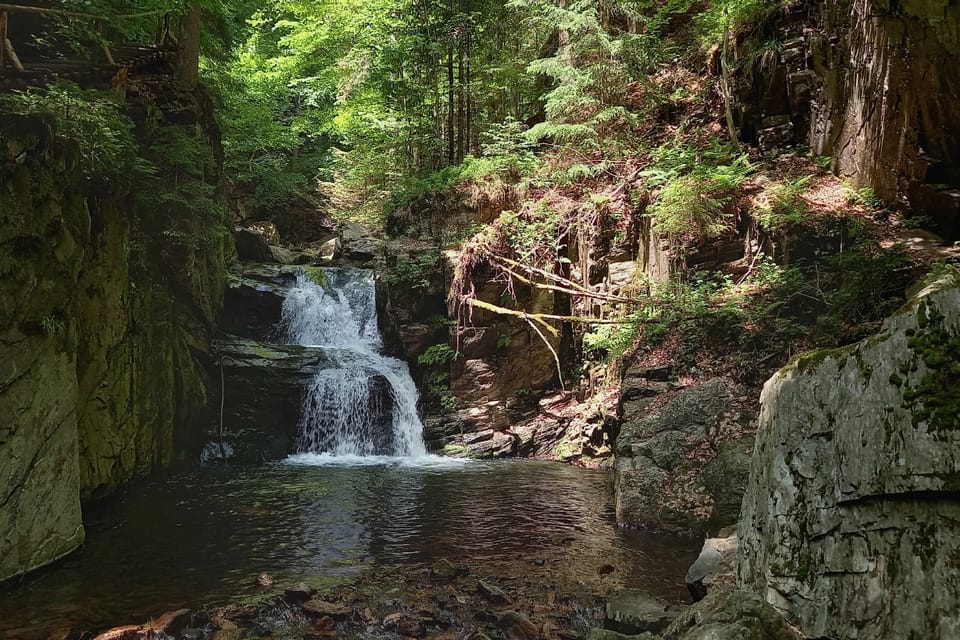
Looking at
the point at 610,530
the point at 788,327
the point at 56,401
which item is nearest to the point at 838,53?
the point at 788,327

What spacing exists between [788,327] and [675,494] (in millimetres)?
2964

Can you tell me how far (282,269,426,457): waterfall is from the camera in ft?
45.1

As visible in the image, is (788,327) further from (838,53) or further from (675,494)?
(838,53)

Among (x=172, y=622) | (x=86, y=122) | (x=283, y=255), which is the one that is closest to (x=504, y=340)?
(x=86, y=122)

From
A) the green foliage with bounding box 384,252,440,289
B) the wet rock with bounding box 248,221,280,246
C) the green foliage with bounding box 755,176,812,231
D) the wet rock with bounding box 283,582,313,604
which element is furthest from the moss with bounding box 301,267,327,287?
the wet rock with bounding box 283,582,313,604

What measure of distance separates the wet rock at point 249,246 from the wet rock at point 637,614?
16383 mm

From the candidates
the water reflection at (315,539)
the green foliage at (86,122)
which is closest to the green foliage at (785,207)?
the water reflection at (315,539)

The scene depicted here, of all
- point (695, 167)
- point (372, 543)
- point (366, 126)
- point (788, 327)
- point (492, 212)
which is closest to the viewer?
point (372, 543)

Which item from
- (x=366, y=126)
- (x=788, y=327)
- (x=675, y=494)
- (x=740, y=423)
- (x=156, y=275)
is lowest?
(x=675, y=494)

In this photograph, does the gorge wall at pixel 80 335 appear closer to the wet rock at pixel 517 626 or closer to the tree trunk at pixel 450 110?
the wet rock at pixel 517 626

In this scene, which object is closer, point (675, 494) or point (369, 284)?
point (675, 494)

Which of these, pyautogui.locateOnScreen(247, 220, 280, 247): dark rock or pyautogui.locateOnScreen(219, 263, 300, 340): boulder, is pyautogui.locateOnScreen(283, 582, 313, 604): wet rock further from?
pyautogui.locateOnScreen(247, 220, 280, 247): dark rock

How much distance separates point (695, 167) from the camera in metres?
11.3

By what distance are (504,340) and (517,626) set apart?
31.6 feet
